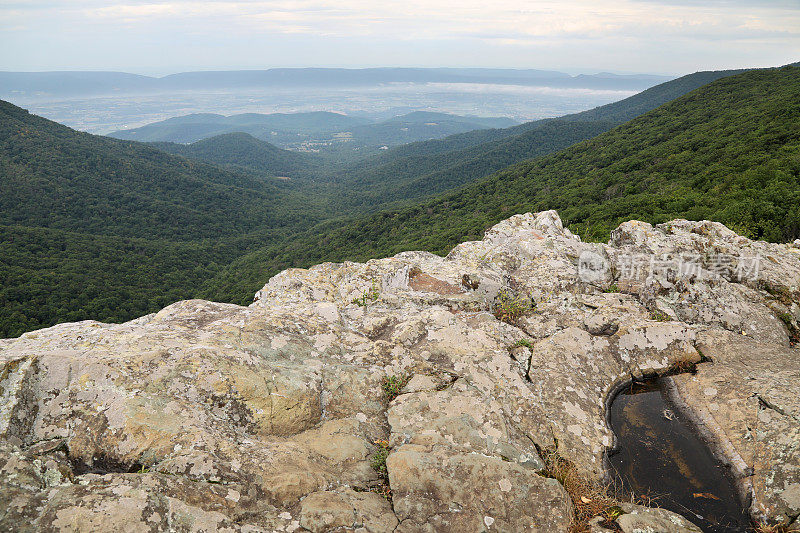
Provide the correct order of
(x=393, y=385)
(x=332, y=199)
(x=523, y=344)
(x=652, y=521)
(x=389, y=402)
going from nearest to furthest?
1. (x=652, y=521)
2. (x=389, y=402)
3. (x=393, y=385)
4. (x=523, y=344)
5. (x=332, y=199)

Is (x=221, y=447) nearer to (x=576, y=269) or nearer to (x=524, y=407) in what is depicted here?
(x=524, y=407)

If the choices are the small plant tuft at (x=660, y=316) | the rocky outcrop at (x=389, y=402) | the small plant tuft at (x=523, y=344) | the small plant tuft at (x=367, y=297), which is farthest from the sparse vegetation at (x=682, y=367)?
the small plant tuft at (x=367, y=297)

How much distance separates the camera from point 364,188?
18962cm

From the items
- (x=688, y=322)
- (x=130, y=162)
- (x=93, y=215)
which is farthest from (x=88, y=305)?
(x=130, y=162)

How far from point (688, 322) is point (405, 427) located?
8.99 metres

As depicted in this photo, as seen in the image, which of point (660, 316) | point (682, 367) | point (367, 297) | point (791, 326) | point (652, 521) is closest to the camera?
point (652, 521)

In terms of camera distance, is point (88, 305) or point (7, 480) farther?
point (88, 305)

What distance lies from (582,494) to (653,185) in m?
37.2

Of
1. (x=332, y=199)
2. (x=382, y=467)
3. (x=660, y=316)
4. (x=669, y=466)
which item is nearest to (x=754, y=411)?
(x=669, y=466)

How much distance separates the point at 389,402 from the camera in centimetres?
674

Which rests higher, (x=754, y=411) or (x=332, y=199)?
(x=754, y=411)

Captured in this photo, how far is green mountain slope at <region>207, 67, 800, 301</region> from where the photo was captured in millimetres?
20719

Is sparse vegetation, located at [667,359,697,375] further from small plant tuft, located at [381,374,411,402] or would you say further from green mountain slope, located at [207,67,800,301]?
green mountain slope, located at [207,67,800,301]

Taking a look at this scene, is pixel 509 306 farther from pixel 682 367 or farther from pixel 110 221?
pixel 110 221
